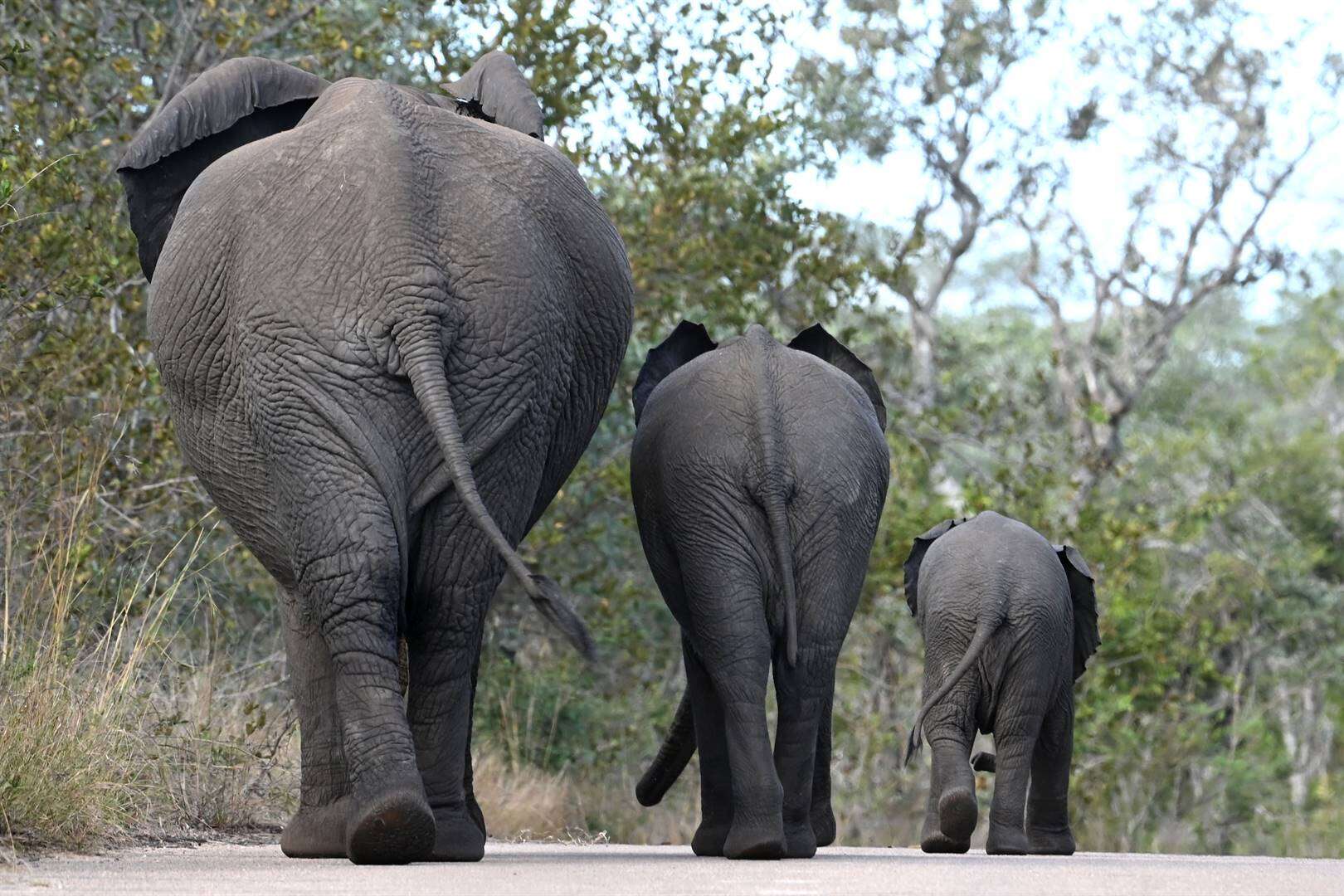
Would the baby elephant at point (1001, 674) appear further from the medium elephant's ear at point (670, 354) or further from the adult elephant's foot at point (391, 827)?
the adult elephant's foot at point (391, 827)

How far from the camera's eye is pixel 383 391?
262 inches

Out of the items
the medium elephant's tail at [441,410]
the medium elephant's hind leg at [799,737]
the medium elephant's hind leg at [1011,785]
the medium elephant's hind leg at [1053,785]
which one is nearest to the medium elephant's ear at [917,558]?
the medium elephant's hind leg at [1053,785]

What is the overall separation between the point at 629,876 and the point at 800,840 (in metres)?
1.97

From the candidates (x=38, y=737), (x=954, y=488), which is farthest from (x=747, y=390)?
(x=954, y=488)

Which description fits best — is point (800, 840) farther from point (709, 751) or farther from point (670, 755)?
point (670, 755)

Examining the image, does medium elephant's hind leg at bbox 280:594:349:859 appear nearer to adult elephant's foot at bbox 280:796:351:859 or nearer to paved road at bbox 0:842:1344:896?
adult elephant's foot at bbox 280:796:351:859

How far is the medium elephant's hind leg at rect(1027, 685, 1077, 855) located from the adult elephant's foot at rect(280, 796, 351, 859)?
4.27 m

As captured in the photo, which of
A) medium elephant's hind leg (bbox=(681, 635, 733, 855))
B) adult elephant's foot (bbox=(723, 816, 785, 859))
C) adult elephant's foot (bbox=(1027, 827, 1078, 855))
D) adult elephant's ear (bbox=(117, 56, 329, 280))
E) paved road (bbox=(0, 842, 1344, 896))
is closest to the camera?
paved road (bbox=(0, 842, 1344, 896))

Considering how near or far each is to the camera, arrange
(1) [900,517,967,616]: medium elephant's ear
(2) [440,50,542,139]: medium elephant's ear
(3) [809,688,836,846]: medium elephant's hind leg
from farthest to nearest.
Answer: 1. (1) [900,517,967,616]: medium elephant's ear
2. (3) [809,688,836,846]: medium elephant's hind leg
3. (2) [440,50,542,139]: medium elephant's ear

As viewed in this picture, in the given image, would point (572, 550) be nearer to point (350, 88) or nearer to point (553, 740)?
point (553, 740)

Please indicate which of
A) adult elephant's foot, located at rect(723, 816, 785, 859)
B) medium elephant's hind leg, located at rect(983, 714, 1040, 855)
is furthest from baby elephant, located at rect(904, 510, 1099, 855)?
adult elephant's foot, located at rect(723, 816, 785, 859)

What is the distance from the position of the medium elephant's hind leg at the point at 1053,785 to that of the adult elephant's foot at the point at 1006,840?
663mm

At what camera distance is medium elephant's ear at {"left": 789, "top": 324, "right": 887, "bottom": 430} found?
9203mm

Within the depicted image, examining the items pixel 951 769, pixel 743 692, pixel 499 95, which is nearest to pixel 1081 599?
pixel 951 769
